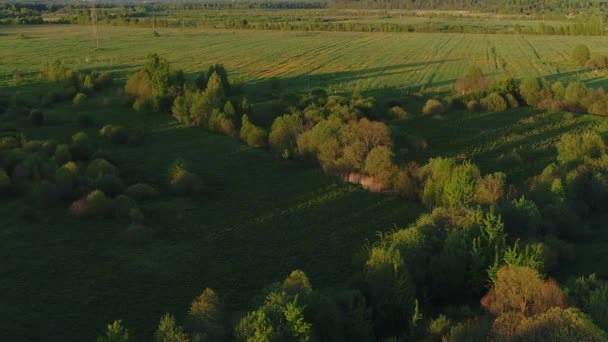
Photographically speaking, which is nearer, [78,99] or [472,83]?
[78,99]

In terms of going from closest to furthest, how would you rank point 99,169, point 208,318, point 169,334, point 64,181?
1. point 169,334
2. point 208,318
3. point 64,181
4. point 99,169

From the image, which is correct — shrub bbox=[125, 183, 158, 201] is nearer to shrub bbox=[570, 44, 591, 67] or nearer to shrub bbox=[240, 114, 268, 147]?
shrub bbox=[240, 114, 268, 147]

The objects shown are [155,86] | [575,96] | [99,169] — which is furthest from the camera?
[575,96]

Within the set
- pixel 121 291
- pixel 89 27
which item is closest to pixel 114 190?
pixel 121 291

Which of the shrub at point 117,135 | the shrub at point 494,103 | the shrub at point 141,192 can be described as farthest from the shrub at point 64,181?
the shrub at point 494,103

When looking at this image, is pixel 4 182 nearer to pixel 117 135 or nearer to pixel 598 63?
pixel 117 135

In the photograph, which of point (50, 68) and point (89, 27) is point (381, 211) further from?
point (89, 27)

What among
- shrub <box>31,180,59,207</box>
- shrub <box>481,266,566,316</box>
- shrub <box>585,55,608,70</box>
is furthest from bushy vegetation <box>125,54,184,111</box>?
shrub <box>585,55,608,70</box>

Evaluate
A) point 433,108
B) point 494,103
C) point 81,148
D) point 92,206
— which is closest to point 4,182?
point 92,206
